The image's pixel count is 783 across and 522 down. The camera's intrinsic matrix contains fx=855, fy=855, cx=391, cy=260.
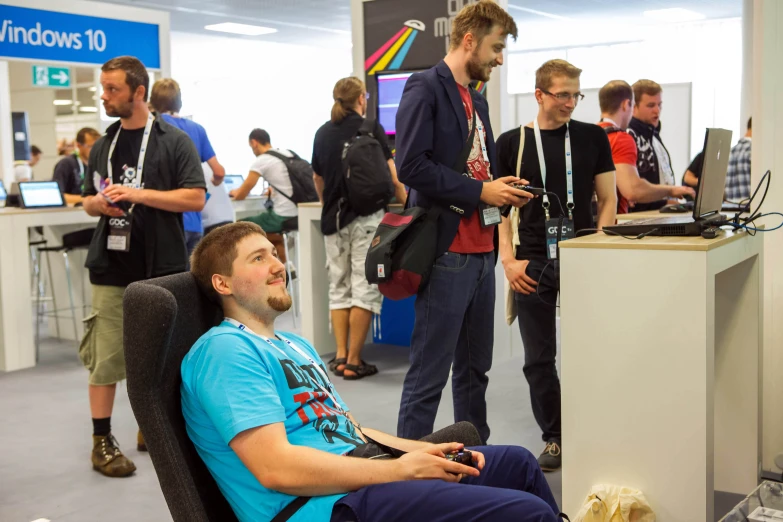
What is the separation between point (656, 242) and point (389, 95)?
135 inches

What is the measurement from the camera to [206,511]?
171 cm

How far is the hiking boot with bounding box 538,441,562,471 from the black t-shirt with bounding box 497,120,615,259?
0.73m

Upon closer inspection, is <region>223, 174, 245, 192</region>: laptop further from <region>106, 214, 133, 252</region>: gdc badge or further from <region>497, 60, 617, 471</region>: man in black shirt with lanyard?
<region>497, 60, 617, 471</region>: man in black shirt with lanyard

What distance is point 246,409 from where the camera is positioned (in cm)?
A: 162

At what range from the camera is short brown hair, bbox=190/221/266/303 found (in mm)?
1858

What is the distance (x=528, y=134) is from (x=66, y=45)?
503 cm

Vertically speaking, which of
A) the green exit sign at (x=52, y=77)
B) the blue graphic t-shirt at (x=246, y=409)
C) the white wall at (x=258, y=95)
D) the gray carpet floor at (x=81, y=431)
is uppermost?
the white wall at (x=258, y=95)

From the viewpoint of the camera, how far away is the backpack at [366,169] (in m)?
4.58

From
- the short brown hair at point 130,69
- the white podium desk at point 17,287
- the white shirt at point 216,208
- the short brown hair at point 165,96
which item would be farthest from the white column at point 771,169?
the white podium desk at point 17,287

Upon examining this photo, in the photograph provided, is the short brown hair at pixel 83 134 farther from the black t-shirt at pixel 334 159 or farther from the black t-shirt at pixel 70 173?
the black t-shirt at pixel 334 159

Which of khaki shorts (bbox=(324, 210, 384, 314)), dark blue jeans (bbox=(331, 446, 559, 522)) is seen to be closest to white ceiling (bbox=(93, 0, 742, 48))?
khaki shorts (bbox=(324, 210, 384, 314))

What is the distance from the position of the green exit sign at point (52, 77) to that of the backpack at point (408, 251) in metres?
6.85

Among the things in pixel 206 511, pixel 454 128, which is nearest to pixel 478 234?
pixel 454 128

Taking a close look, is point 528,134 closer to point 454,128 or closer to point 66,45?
point 454,128
